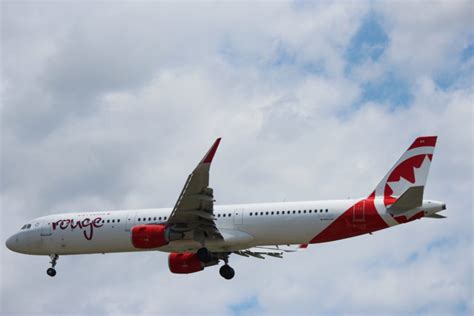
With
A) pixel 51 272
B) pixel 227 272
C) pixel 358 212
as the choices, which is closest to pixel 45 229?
pixel 51 272

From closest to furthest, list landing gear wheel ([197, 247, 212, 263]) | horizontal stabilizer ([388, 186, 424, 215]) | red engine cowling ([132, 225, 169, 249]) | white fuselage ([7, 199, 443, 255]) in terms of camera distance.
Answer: horizontal stabilizer ([388, 186, 424, 215]) < white fuselage ([7, 199, 443, 255]) < red engine cowling ([132, 225, 169, 249]) < landing gear wheel ([197, 247, 212, 263])

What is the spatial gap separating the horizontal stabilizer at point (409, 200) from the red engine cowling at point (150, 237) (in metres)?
11.2

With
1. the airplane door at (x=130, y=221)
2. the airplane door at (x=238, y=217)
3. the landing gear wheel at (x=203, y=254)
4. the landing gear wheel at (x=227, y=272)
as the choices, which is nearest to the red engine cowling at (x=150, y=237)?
the landing gear wheel at (x=203, y=254)

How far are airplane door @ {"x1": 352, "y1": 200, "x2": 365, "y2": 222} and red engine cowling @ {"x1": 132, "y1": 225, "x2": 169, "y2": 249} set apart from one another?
9.15 m

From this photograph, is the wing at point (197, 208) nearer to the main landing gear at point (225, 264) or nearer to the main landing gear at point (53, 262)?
the main landing gear at point (225, 264)

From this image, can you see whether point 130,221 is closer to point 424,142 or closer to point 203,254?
point 203,254

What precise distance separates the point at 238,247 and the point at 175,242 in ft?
10.4

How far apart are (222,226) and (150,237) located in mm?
4014

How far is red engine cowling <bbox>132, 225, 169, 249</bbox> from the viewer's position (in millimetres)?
53000

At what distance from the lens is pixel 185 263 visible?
58625mm

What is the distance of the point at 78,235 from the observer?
57.3 m

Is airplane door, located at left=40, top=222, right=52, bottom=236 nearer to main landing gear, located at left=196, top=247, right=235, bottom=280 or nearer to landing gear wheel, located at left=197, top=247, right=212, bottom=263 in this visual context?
main landing gear, located at left=196, top=247, right=235, bottom=280

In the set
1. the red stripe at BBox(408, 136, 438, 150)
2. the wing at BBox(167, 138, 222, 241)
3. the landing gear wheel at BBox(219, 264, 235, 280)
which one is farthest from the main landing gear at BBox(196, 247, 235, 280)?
the red stripe at BBox(408, 136, 438, 150)

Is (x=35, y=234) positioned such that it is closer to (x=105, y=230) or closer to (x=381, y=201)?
(x=105, y=230)
